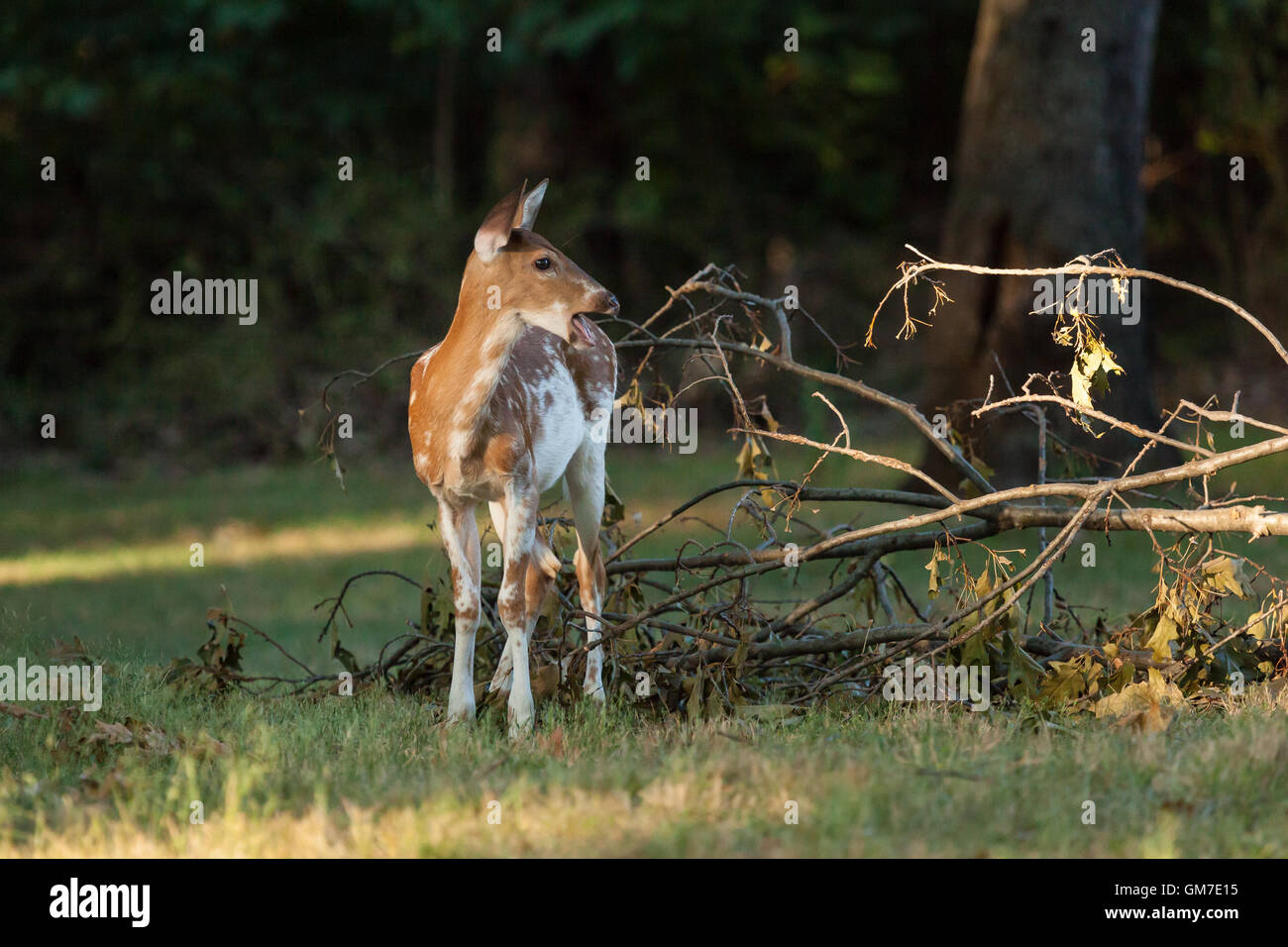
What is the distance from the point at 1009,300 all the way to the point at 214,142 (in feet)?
43.5

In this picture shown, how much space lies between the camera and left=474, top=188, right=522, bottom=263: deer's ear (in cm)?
623

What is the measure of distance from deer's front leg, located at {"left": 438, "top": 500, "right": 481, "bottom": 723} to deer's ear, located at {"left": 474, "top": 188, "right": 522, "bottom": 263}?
107 centimetres

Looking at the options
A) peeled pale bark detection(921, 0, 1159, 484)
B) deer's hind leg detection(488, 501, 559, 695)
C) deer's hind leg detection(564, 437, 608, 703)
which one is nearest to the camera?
deer's hind leg detection(488, 501, 559, 695)

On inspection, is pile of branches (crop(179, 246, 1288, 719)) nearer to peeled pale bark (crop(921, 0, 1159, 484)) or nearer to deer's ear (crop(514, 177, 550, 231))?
deer's ear (crop(514, 177, 550, 231))

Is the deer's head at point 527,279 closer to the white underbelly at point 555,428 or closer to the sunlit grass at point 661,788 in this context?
the white underbelly at point 555,428

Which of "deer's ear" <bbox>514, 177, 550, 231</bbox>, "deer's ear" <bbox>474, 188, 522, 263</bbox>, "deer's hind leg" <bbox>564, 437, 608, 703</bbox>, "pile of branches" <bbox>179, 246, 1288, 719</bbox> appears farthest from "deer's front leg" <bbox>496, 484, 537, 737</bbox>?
"deer's ear" <bbox>514, 177, 550, 231</bbox>

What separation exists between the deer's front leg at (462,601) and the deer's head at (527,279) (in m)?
0.89

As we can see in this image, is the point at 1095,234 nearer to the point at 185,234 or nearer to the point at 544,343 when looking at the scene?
the point at 544,343

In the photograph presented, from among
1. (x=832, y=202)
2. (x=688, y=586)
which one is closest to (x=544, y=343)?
(x=688, y=586)

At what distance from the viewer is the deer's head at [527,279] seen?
625 cm

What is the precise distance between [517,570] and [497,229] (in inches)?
55.2

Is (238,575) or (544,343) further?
(238,575)

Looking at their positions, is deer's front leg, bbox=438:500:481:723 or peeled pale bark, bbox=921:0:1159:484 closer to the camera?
deer's front leg, bbox=438:500:481:723

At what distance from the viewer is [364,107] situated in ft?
74.0
